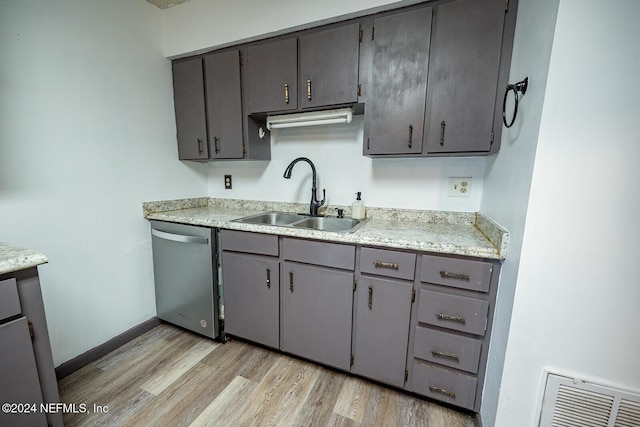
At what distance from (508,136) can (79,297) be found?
2507mm

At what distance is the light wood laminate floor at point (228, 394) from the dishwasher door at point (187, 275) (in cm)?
22

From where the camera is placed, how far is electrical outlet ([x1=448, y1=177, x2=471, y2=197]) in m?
1.57

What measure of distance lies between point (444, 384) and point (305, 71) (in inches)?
74.3

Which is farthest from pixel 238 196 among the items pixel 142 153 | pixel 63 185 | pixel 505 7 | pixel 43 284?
pixel 505 7

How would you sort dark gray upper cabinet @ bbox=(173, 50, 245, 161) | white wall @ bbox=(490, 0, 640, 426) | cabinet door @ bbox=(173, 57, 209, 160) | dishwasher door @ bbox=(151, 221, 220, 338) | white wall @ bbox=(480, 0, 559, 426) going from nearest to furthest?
1. white wall @ bbox=(490, 0, 640, 426)
2. white wall @ bbox=(480, 0, 559, 426)
3. dishwasher door @ bbox=(151, 221, 220, 338)
4. dark gray upper cabinet @ bbox=(173, 50, 245, 161)
5. cabinet door @ bbox=(173, 57, 209, 160)

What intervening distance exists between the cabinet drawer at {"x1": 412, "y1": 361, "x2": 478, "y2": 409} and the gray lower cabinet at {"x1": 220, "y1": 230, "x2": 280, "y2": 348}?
841mm

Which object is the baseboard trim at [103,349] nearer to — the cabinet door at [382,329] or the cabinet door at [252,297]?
the cabinet door at [252,297]

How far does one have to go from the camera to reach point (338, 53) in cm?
147

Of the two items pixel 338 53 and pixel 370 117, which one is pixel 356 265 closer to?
pixel 370 117

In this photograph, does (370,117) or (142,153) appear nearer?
(370,117)

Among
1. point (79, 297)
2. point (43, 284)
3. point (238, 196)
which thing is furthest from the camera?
point (238, 196)

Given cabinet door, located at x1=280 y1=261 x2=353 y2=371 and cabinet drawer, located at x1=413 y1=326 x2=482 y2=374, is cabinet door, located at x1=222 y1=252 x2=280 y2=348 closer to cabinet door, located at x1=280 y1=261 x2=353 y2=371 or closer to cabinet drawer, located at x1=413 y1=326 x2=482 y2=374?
cabinet door, located at x1=280 y1=261 x2=353 y2=371

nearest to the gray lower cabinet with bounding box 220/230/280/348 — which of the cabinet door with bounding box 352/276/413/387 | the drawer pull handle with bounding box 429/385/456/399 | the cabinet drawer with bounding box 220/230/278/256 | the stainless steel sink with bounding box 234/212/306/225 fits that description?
the cabinet drawer with bounding box 220/230/278/256

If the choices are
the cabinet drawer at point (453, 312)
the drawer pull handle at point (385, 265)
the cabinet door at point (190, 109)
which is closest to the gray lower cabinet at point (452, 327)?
the cabinet drawer at point (453, 312)
